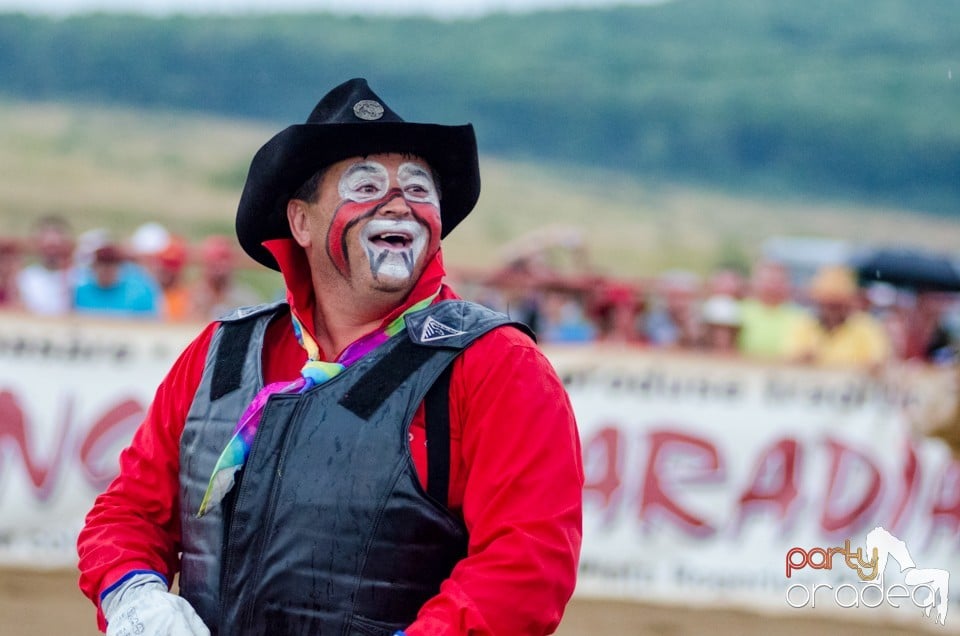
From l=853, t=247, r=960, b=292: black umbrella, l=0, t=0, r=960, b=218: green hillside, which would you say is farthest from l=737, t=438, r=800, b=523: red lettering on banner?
l=0, t=0, r=960, b=218: green hillside

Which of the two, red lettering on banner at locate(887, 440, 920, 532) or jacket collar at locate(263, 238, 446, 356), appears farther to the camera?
red lettering on banner at locate(887, 440, 920, 532)

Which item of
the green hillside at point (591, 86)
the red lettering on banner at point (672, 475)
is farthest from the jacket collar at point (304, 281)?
the green hillside at point (591, 86)

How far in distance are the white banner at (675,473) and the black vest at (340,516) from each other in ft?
16.3

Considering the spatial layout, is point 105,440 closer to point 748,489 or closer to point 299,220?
point 748,489

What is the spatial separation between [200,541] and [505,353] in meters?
0.78

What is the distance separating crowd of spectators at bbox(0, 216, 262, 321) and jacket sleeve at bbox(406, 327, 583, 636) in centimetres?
541

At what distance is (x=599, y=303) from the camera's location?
28.6 feet

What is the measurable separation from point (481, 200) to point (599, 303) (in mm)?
27650

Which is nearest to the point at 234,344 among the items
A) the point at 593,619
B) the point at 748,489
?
the point at 593,619

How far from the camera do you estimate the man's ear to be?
10.6 ft

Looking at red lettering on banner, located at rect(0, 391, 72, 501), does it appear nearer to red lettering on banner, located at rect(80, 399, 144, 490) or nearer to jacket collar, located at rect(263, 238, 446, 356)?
red lettering on banner, located at rect(80, 399, 144, 490)

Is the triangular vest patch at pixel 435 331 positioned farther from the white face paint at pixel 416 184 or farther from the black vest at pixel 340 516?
the white face paint at pixel 416 184

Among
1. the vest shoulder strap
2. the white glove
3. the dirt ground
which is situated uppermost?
the vest shoulder strap

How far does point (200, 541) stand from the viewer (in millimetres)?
3025
